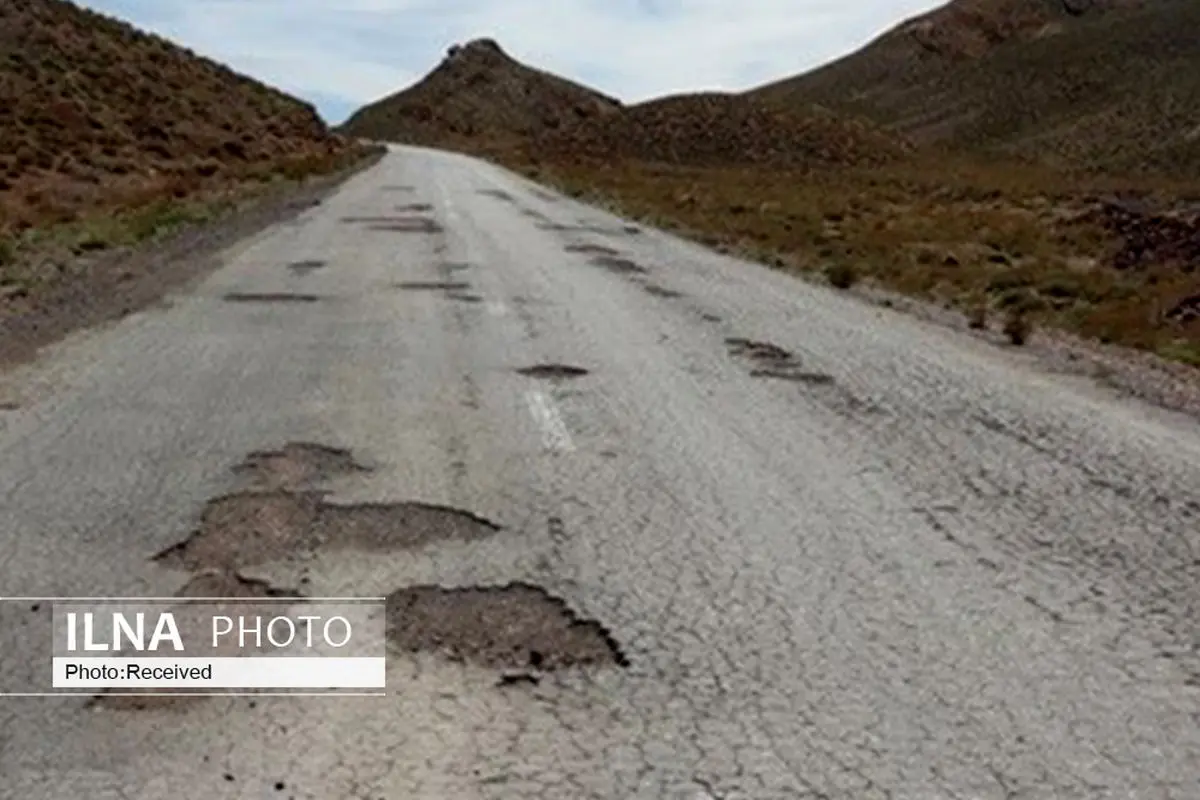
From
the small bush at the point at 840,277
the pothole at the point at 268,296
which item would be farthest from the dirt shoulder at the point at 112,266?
the small bush at the point at 840,277

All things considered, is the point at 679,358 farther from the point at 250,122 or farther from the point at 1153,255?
the point at 250,122

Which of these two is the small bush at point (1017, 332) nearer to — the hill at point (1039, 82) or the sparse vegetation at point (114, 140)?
the sparse vegetation at point (114, 140)

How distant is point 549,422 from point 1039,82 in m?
142

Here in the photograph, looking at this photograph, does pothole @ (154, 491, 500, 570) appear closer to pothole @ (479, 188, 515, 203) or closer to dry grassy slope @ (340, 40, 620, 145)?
pothole @ (479, 188, 515, 203)

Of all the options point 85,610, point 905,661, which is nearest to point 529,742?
point 905,661

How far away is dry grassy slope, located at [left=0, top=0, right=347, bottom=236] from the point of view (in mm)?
34750

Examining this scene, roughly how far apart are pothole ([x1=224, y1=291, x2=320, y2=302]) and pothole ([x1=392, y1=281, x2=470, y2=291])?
46.6 inches

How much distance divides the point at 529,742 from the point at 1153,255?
24.8 metres

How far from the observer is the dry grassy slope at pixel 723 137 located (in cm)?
9406

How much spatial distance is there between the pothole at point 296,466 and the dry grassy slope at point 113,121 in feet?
57.9

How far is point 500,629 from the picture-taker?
16.1 ft

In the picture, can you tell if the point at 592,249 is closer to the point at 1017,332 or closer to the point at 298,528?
the point at 1017,332

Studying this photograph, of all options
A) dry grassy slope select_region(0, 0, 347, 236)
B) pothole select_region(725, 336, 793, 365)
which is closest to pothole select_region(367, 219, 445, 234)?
dry grassy slope select_region(0, 0, 347, 236)

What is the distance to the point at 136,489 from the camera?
658cm
